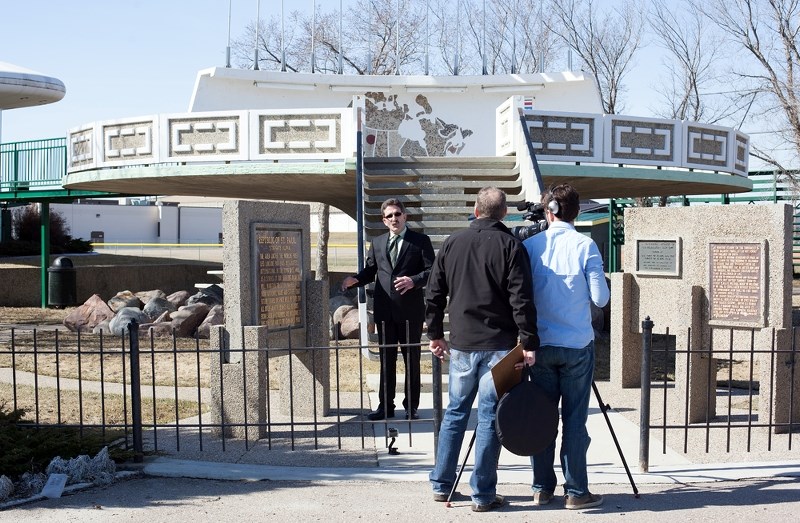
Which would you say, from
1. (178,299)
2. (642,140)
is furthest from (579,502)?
(178,299)

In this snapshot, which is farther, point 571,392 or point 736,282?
point 736,282

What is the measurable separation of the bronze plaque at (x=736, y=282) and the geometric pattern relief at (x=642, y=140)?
320 inches

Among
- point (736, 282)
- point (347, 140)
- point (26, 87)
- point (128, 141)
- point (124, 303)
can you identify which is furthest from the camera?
point (124, 303)

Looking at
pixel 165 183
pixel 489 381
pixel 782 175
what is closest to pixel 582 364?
pixel 489 381

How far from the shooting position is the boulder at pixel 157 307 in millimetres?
19828

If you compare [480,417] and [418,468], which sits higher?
[480,417]

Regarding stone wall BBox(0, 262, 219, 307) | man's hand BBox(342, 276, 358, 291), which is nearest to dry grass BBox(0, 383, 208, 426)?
man's hand BBox(342, 276, 358, 291)

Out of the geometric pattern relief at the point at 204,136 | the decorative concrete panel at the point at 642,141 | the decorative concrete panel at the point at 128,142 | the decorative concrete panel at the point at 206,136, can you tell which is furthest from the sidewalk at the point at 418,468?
the decorative concrete panel at the point at 128,142

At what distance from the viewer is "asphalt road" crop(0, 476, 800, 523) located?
20.0ft

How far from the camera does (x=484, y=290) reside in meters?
6.02

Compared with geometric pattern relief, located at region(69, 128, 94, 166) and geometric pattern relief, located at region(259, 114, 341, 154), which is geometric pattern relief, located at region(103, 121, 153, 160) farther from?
geometric pattern relief, located at region(259, 114, 341, 154)

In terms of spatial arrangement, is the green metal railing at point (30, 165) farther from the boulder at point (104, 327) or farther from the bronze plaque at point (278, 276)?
the bronze plaque at point (278, 276)

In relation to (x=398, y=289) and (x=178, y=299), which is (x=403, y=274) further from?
(x=178, y=299)

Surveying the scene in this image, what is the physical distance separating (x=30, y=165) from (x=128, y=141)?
8.06 meters
